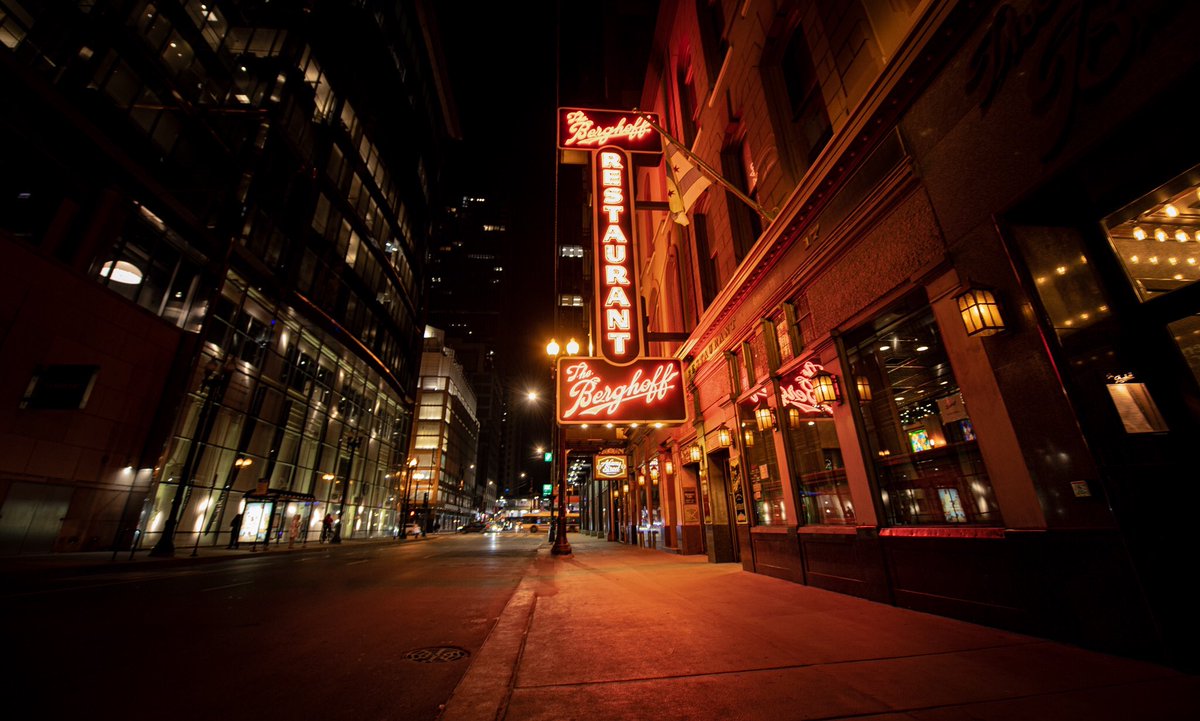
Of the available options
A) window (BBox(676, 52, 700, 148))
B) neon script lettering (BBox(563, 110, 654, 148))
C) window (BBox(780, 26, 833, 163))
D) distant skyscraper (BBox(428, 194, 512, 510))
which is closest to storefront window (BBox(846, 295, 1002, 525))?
window (BBox(780, 26, 833, 163))

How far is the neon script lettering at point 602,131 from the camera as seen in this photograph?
39.3ft

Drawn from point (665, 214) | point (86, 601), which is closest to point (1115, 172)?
point (86, 601)

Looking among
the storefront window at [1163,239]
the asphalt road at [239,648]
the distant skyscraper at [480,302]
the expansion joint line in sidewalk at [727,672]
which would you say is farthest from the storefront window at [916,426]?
the distant skyscraper at [480,302]

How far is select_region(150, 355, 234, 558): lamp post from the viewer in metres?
15.3

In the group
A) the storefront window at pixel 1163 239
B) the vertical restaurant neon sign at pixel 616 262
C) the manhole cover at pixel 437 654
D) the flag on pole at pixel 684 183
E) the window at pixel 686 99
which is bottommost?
the manhole cover at pixel 437 654

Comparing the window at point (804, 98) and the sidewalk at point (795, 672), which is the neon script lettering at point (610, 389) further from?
the window at point (804, 98)

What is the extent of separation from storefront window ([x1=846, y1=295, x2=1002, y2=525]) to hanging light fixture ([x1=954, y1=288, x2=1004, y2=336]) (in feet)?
4.06

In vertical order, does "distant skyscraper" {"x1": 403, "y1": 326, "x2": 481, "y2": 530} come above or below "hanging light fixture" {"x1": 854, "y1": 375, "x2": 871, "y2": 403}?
above

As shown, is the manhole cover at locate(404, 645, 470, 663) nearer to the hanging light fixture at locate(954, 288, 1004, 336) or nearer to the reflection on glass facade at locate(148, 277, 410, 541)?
the hanging light fixture at locate(954, 288, 1004, 336)

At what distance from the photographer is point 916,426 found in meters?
6.06

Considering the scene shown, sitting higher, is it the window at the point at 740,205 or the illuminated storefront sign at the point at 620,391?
the window at the point at 740,205

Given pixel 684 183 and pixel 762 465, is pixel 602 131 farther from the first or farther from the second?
pixel 762 465

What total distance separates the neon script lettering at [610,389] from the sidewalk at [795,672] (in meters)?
4.03

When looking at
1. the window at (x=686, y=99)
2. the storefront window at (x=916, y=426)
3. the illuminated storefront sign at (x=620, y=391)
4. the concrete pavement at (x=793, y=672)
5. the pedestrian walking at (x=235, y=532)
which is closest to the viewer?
the concrete pavement at (x=793, y=672)
